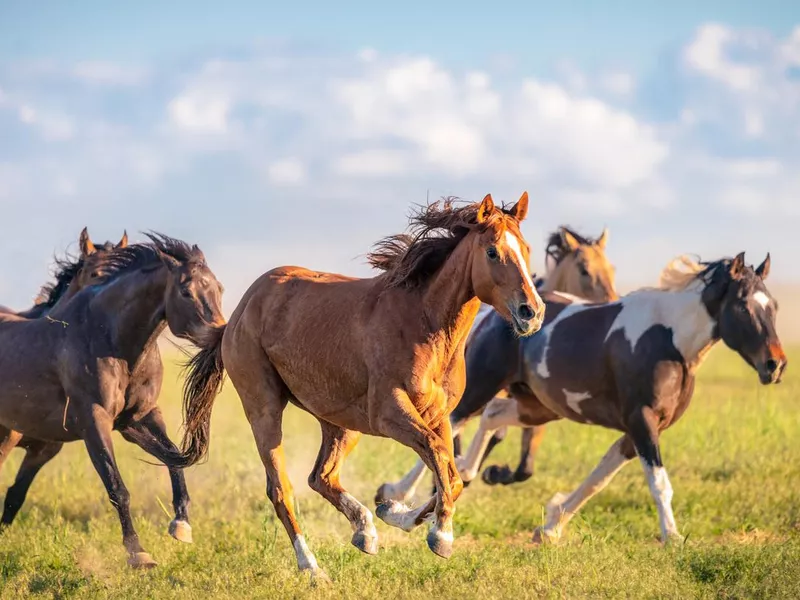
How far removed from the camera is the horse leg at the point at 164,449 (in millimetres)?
7805

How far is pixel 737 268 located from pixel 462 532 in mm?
3099

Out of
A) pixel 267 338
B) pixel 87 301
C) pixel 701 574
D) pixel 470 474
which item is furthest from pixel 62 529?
pixel 701 574

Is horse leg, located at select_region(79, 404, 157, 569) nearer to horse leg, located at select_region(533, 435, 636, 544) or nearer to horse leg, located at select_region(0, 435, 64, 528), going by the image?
horse leg, located at select_region(0, 435, 64, 528)

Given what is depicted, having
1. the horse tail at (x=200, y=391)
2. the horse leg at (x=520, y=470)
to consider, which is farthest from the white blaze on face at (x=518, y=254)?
the horse leg at (x=520, y=470)

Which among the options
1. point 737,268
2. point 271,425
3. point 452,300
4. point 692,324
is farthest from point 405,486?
point 452,300

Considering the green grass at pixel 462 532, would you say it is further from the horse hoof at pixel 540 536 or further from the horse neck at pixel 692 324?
the horse neck at pixel 692 324

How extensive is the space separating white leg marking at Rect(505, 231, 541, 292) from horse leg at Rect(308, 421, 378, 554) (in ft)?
5.47

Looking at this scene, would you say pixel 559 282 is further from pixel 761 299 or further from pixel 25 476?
pixel 25 476

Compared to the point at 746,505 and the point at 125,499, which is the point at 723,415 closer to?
Answer: the point at 746,505

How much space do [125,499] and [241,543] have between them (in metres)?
0.94

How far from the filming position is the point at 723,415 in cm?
1667

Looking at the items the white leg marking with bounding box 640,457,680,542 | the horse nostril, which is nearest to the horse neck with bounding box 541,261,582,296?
the white leg marking with bounding box 640,457,680,542

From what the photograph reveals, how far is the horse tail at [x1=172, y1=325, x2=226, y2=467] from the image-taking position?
762 centimetres

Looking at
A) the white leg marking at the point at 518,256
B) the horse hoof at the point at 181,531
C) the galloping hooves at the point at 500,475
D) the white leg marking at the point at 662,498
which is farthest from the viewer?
the galloping hooves at the point at 500,475
